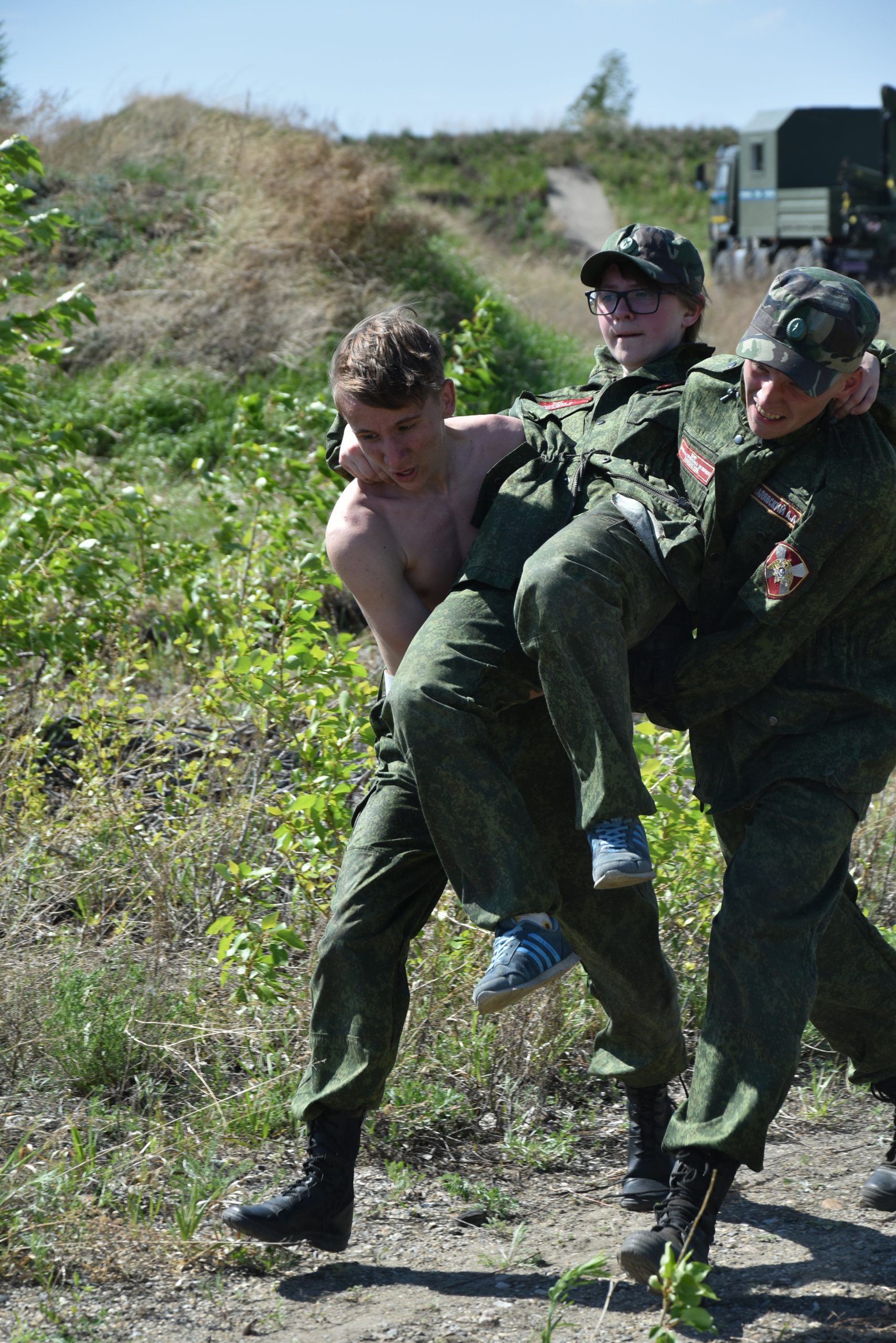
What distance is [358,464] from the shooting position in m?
2.84

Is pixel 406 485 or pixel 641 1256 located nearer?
pixel 641 1256

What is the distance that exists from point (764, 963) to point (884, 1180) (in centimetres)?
92

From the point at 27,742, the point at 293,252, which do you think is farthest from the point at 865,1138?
the point at 293,252

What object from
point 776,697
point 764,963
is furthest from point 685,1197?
point 776,697

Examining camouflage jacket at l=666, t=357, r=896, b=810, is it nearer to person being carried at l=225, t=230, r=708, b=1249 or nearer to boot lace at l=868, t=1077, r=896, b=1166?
person being carried at l=225, t=230, r=708, b=1249

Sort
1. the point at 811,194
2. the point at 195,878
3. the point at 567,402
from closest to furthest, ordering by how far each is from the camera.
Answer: the point at 567,402 < the point at 195,878 < the point at 811,194

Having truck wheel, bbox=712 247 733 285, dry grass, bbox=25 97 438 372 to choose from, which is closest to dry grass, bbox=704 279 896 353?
truck wheel, bbox=712 247 733 285

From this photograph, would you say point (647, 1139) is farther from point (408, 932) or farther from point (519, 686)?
point (519, 686)

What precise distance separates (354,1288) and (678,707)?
4.73 feet

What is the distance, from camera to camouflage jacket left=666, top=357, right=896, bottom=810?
259 cm

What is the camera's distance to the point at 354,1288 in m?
2.84

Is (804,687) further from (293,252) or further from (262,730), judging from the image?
(293,252)

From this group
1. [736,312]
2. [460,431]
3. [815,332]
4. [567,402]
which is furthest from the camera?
[736,312]

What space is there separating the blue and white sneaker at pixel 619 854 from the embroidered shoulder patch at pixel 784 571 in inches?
21.2
